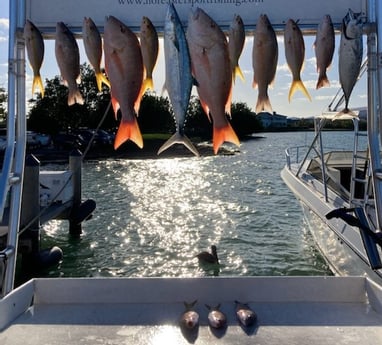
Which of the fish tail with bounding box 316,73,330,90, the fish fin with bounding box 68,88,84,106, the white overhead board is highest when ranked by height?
the white overhead board

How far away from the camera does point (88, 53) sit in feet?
10.2

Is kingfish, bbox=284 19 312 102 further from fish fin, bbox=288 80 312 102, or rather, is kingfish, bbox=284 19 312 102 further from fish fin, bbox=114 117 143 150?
fish fin, bbox=114 117 143 150

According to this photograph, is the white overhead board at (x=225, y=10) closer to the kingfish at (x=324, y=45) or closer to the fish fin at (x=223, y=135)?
the kingfish at (x=324, y=45)

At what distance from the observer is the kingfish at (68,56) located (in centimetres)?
312

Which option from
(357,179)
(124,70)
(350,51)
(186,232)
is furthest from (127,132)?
(186,232)

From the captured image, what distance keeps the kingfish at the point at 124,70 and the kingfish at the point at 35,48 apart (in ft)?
1.89

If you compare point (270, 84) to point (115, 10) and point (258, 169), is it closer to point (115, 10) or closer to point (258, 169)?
point (115, 10)

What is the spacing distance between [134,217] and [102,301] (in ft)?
36.3

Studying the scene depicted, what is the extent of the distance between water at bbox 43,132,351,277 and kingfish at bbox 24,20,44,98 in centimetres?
613

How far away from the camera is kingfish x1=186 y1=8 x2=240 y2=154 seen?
2.77 metres

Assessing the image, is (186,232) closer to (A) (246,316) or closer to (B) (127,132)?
(A) (246,316)

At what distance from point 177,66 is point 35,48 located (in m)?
1.07

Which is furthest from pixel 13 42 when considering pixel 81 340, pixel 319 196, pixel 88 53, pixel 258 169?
pixel 258 169

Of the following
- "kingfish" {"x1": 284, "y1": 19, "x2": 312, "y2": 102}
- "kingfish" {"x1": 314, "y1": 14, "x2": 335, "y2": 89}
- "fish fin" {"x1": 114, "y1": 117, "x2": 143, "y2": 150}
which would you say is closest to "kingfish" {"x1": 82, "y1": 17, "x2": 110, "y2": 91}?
"fish fin" {"x1": 114, "y1": 117, "x2": 143, "y2": 150}
